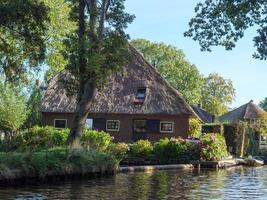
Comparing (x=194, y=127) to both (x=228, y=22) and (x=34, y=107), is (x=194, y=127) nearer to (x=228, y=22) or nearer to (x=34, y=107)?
(x=34, y=107)

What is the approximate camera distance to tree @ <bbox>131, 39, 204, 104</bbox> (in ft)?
288

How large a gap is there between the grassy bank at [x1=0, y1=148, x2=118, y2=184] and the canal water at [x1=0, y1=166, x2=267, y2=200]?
0.99m

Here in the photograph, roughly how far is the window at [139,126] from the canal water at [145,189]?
21.4 m

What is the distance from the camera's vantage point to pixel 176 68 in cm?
8738

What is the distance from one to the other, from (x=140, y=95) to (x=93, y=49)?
62.2 feet

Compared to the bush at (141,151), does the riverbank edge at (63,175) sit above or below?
below

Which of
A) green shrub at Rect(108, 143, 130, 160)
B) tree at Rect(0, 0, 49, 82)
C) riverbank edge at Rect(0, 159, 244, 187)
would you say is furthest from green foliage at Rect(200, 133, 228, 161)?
tree at Rect(0, 0, 49, 82)

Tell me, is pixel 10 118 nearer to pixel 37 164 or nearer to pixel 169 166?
pixel 169 166

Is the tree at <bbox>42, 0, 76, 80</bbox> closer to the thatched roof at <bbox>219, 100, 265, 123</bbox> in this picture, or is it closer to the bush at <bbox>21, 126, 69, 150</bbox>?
the bush at <bbox>21, 126, 69, 150</bbox>

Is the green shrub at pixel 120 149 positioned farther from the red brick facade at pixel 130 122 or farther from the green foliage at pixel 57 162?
the red brick facade at pixel 130 122

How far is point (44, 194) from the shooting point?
19766 millimetres

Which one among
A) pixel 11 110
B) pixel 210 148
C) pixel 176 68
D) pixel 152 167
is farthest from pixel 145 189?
pixel 176 68

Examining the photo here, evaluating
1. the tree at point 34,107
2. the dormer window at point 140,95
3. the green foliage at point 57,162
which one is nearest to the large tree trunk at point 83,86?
the green foliage at point 57,162

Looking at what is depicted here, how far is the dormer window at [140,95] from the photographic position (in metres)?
49.3
